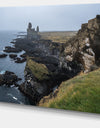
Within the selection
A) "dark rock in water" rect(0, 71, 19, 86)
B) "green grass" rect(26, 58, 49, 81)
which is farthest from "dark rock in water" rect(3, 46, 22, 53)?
"dark rock in water" rect(0, 71, 19, 86)

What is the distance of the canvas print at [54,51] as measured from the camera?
4.02 m

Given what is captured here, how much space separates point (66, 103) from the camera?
12.4 ft

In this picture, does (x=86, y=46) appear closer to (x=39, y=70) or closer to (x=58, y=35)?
(x=58, y=35)

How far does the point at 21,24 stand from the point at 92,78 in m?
3.79

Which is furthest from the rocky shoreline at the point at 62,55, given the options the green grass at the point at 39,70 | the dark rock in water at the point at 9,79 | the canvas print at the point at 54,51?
the dark rock in water at the point at 9,79

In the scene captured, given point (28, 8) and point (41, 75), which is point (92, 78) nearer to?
point (41, 75)

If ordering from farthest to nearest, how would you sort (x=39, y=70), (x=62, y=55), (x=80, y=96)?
(x=39, y=70), (x=62, y=55), (x=80, y=96)

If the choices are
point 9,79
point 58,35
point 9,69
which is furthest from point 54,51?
point 9,79

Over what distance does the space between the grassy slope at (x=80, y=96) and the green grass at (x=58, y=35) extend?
192 centimetres

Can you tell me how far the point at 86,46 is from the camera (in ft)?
16.9

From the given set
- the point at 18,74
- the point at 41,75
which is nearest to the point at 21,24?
the point at 18,74

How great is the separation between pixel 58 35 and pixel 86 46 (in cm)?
148

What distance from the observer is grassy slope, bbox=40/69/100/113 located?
11.5 ft

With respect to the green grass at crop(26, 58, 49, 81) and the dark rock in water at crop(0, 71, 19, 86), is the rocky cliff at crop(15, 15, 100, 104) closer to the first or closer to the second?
the green grass at crop(26, 58, 49, 81)
